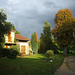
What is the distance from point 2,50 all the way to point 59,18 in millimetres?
17928

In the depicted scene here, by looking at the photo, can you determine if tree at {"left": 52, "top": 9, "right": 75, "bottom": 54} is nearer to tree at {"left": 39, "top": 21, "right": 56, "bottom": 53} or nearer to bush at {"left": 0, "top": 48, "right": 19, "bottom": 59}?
tree at {"left": 39, "top": 21, "right": 56, "bottom": 53}

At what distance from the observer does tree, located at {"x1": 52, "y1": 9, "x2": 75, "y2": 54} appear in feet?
88.9

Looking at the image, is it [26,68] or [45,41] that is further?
[45,41]

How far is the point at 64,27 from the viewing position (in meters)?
27.2

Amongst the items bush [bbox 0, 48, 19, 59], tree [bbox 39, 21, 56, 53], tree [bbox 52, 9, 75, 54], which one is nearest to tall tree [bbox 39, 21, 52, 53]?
tree [bbox 39, 21, 56, 53]

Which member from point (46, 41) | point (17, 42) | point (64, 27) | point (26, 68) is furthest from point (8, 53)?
point (46, 41)

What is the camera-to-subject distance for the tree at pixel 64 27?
88.9 feet

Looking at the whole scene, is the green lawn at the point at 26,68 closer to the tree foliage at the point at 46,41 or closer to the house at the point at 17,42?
the house at the point at 17,42

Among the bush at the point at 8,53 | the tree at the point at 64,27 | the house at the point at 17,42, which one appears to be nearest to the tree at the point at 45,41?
the tree at the point at 64,27

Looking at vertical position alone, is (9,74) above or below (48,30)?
below

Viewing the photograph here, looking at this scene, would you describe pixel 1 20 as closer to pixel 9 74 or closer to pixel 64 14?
pixel 9 74

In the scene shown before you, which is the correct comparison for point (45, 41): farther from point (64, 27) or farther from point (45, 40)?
point (64, 27)

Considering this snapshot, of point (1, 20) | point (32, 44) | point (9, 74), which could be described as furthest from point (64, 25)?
point (9, 74)

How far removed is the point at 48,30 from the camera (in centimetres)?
3853
